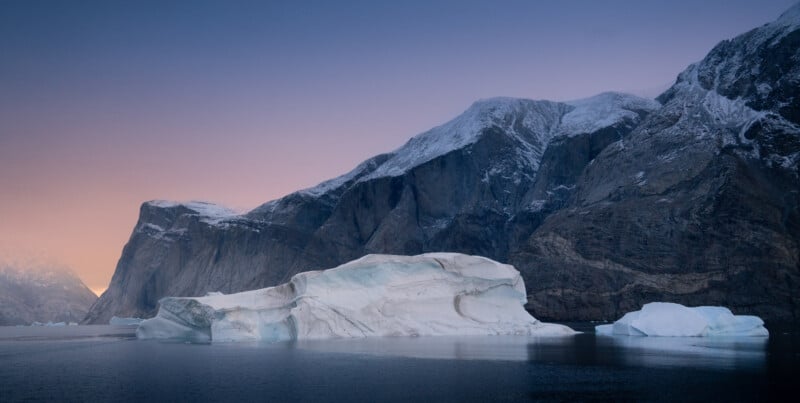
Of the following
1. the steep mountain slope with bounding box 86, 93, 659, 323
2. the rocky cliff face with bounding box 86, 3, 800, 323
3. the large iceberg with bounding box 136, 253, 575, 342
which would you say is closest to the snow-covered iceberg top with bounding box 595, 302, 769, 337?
the large iceberg with bounding box 136, 253, 575, 342

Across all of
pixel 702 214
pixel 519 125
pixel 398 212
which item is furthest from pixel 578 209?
pixel 519 125

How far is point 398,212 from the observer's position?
147 meters

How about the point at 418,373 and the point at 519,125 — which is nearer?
the point at 418,373

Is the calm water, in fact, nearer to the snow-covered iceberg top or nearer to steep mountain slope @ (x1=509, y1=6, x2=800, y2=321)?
the snow-covered iceberg top

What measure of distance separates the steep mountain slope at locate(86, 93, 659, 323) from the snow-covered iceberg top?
80.2 m

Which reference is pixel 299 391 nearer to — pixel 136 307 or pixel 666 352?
pixel 666 352

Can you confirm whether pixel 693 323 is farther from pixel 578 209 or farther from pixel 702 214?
pixel 578 209

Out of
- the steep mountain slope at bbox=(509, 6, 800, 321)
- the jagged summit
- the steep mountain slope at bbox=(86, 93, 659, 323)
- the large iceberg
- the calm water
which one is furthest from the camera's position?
the jagged summit

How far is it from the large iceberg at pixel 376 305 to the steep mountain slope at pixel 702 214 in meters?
33.8

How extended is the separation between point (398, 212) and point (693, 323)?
98.7 metres

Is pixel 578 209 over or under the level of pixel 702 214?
over

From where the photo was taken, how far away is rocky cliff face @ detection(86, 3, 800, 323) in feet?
280

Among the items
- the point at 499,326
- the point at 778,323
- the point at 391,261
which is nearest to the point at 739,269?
the point at 778,323

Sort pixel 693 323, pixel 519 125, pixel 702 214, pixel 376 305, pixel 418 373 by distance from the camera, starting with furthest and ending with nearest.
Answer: pixel 519 125 → pixel 702 214 → pixel 376 305 → pixel 693 323 → pixel 418 373
